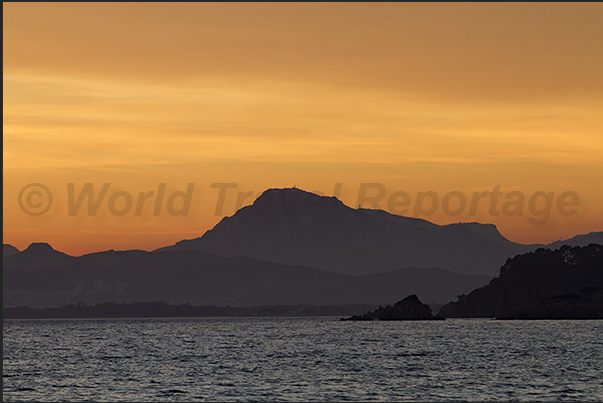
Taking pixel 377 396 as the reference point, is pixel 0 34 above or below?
above

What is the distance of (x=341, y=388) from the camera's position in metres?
83.1

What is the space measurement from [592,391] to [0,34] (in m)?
58.5

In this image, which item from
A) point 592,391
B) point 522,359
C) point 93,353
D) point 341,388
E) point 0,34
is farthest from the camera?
point 93,353

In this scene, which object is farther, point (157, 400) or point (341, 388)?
point (341, 388)

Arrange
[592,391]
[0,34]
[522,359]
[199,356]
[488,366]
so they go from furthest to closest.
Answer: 1. [199,356]
2. [522,359]
3. [488,366]
4. [592,391]
5. [0,34]

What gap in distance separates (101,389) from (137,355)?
5584 cm

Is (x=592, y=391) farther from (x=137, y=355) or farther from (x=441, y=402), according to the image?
(x=137, y=355)

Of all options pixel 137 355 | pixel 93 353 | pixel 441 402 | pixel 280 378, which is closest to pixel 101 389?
pixel 280 378

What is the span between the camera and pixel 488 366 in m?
108

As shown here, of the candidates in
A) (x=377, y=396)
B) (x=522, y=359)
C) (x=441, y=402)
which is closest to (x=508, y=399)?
(x=441, y=402)

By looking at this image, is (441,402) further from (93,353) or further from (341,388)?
(93,353)

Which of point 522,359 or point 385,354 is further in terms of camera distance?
point 385,354

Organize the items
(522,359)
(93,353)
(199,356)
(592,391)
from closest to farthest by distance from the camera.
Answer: (592,391), (522,359), (199,356), (93,353)

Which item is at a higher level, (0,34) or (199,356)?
(0,34)
